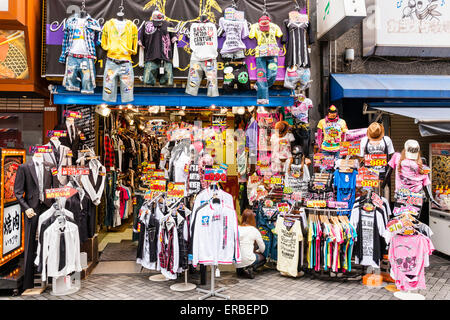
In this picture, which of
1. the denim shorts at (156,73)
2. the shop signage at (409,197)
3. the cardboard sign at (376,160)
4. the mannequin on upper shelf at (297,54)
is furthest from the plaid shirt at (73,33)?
the shop signage at (409,197)

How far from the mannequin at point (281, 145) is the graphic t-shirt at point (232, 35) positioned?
1.95m

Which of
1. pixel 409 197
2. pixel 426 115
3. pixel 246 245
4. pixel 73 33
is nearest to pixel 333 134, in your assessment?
pixel 426 115

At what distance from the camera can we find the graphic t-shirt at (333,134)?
22.4 ft

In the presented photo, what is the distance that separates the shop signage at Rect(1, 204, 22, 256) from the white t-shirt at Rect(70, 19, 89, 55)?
280 cm

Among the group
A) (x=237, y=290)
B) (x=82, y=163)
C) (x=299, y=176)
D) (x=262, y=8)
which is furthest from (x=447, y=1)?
(x=82, y=163)

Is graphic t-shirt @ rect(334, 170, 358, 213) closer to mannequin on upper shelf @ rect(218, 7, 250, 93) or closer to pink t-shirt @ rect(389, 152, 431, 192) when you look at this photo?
pink t-shirt @ rect(389, 152, 431, 192)

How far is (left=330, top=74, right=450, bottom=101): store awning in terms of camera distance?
7.13m

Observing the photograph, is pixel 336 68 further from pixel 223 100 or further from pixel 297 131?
A: pixel 223 100

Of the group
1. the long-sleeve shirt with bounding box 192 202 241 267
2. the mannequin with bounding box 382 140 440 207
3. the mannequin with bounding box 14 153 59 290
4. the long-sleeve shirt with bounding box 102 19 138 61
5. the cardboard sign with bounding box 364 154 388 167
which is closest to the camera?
the long-sleeve shirt with bounding box 192 202 241 267

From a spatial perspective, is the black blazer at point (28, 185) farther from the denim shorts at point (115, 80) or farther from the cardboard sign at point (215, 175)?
the cardboard sign at point (215, 175)

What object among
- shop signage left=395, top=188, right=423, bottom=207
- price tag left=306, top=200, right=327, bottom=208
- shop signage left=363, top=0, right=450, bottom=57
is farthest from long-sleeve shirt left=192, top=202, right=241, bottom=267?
shop signage left=363, top=0, right=450, bottom=57

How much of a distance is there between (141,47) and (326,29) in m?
3.78

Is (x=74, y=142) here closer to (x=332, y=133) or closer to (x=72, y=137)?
(x=72, y=137)

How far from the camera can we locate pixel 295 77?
6.60 m
